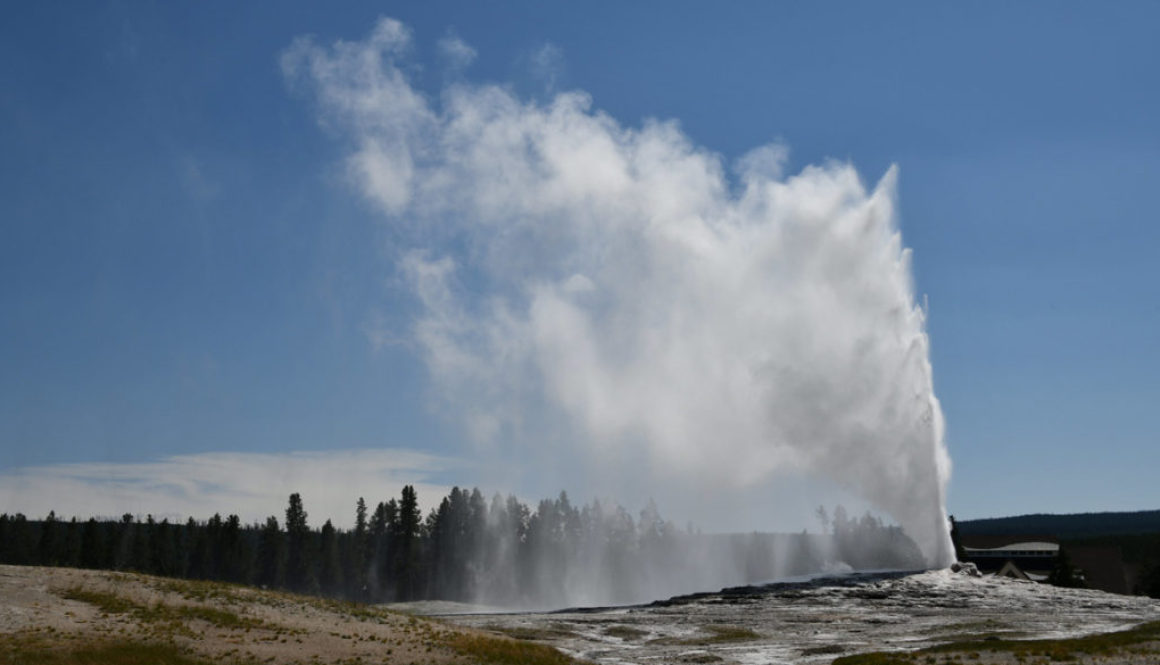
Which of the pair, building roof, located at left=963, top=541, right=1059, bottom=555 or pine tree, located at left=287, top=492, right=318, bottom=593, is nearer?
pine tree, located at left=287, top=492, right=318, bottom=593

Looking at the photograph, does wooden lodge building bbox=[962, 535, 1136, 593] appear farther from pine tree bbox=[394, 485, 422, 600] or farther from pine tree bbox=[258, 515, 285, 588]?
pine tree bbox=[258, 515, 285, 588]

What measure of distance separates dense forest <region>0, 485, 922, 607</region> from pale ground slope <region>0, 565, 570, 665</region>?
91661mm

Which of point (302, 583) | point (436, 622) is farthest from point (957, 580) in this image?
point (302, 583)

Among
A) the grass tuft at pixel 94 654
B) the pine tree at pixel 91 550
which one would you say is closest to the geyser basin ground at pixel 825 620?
the grass tuft at pixel 94 654

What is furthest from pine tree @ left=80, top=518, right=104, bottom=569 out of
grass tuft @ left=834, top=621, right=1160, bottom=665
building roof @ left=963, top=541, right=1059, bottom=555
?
building roof @ left=963, top=541, right=1059, bottom=555

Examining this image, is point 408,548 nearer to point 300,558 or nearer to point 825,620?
point 300,558

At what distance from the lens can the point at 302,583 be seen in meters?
153

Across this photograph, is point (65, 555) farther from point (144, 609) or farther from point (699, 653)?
point (699, 653)

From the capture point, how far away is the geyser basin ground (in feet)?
199

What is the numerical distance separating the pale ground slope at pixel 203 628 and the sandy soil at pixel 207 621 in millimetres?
60

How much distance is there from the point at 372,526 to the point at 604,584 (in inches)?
2073

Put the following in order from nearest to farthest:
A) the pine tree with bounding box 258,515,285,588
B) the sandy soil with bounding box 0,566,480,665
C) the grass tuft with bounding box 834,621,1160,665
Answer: the grass tuft with bounding box 834,621,1160,665
the sandy soil with bounding box 0,566,480,665
the pine tree with bounding box 258,515,285,588

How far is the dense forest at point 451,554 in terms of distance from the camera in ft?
489

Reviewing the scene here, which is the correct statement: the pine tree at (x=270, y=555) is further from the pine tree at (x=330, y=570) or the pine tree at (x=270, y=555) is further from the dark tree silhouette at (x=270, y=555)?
the pine tree at (x=330, y=570)
